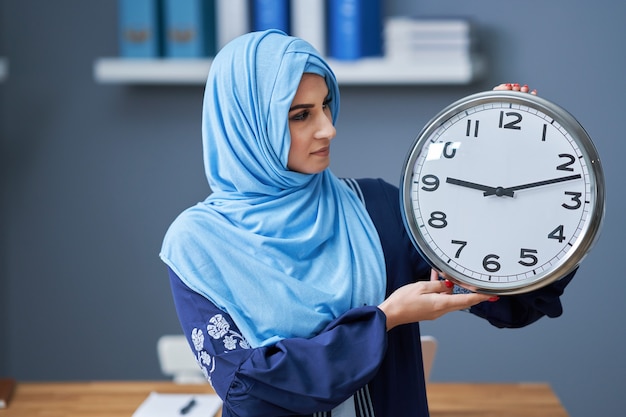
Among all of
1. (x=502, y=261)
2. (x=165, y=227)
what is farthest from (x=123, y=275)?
(x=502, y=261)

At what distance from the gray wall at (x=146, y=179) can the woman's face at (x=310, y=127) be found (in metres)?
1.71

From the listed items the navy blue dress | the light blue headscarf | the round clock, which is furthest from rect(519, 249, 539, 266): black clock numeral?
the light blue headscarf

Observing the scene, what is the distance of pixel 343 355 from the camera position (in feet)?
4.68

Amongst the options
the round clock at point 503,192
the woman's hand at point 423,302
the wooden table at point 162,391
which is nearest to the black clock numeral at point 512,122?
the round clock at point 503,192

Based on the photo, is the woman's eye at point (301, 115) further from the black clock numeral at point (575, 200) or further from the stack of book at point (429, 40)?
the stack of book at point (429, 40)

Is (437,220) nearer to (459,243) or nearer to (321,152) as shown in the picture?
(459,243)

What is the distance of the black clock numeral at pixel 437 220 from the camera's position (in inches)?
54.6

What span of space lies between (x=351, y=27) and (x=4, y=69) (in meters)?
1.22

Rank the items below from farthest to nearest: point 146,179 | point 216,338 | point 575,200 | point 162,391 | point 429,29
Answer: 1. point 146,179
2. point 429,29
3. point 162,391
4. point 216,338
5. point 575,200

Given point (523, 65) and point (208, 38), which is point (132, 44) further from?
point (523, 65)

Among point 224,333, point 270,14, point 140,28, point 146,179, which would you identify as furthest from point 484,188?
point 146,179

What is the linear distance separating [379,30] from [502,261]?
6.01 feet

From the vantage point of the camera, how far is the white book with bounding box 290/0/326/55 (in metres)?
2.93

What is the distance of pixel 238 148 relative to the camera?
5.08ft
